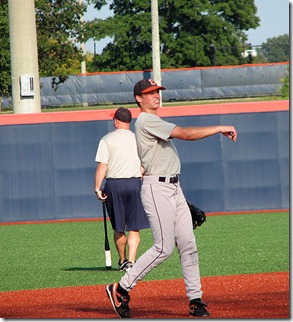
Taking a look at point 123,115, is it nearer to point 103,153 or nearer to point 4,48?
point 103,153

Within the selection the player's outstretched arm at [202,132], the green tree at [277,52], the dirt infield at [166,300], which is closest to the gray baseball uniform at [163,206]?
the player's outstretched arm at [202,132]

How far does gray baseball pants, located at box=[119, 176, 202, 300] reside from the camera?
8094 mm

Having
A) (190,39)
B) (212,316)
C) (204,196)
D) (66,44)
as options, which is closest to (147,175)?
(212,316)

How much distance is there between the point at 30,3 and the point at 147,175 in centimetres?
1509

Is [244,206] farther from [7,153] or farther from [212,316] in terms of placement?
[212,316]

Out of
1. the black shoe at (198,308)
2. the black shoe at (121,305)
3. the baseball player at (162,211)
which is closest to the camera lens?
the black shoe at (198,308)

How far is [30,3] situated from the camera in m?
22.6

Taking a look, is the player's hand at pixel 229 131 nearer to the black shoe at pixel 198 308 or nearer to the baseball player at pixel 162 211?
the baseball player at pixel 162 211

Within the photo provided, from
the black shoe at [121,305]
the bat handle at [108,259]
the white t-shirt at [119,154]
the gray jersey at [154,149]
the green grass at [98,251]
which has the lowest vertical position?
the green grass at [98,251]

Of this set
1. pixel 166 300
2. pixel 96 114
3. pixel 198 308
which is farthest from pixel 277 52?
pixel 198 308

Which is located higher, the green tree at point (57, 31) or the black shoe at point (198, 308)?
the green tree at point (57, 31)

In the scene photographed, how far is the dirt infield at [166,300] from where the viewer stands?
8328 mm

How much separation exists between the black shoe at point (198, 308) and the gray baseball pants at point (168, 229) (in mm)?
77

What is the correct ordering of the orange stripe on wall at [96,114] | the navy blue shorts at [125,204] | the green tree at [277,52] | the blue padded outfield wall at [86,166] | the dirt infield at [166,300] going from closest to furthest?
the dirt infield at [166,300] < the navy blue shorts at [125,204] < the orange stripe on wall at [96,114] < the blue padded outfield wall at [86,166] < the green tree at [277,52]
